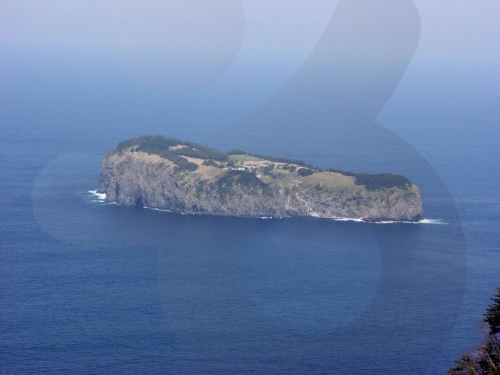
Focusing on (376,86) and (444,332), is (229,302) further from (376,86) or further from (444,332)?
(376,86)

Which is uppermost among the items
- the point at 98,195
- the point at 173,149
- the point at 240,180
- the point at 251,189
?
the point at 173,149

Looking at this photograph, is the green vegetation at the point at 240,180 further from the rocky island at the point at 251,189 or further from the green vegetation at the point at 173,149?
the green vegetation at the point at 173,149

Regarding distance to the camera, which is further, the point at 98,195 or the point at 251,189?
the point at 98,195

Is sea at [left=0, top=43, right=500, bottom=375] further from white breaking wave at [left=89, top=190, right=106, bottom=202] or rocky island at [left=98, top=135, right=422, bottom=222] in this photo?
rocky island at [left=98, top=135, right=422, bottom=222]

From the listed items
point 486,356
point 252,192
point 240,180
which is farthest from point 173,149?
point 486,356

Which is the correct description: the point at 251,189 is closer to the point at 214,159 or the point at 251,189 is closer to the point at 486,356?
the point at 214,159

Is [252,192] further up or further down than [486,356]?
further up
